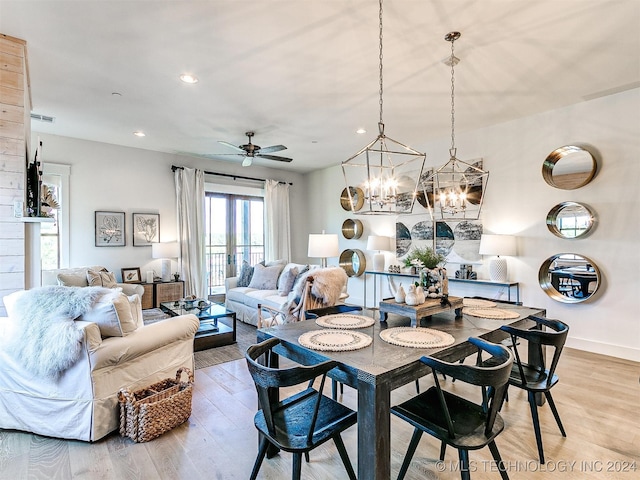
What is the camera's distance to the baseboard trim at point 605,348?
3.61 meters

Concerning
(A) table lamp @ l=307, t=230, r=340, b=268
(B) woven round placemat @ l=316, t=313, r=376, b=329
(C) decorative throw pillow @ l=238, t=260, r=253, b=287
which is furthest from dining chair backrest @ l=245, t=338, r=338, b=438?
(C) decorative throw pillow @ l=238, t=260, r=253, b=287

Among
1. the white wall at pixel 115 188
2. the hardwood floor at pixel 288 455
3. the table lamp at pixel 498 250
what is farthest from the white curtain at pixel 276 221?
the hardwood floor at pixel 288 455

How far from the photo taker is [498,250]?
14.3ft

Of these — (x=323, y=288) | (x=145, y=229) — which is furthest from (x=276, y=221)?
(x=323, y=288)

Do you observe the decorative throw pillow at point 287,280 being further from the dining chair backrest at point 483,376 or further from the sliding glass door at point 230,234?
the dining chair backrest at point 483,376

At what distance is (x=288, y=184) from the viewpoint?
755cm

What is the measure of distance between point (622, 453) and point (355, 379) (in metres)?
1.93

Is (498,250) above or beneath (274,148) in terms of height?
beneath

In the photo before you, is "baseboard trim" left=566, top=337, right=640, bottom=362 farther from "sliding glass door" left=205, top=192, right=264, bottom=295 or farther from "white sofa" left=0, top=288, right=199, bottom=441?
"sliding glass door" left=205, top=192, right=264, bottom=295

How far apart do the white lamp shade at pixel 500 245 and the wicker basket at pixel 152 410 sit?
150 inches

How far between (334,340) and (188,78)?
2847mm

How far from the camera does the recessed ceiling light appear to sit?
318cm

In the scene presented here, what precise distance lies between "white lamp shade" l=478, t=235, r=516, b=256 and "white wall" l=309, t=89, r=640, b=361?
0.52 ft

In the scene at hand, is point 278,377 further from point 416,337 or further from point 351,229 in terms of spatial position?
point 351,229
